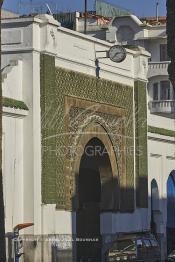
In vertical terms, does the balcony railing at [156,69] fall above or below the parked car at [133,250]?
above

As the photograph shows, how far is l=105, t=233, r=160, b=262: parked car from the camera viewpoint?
3659 centimetres

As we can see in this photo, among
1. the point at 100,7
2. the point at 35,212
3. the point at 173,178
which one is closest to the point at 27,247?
the point at 35,212

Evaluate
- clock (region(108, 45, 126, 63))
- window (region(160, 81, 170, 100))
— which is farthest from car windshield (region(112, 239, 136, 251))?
window (region(160, 81, 170, 100))

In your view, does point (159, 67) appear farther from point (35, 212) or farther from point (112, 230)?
point (35, 212)

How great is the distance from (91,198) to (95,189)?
1.30ft

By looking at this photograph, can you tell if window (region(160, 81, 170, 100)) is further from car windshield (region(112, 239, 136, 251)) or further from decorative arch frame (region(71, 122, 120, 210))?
car windshield (region(112, 239, 136, 251))

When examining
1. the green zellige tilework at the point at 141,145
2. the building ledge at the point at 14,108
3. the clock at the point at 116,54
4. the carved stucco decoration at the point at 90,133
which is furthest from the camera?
the green zellige tilework at the point at 141,145

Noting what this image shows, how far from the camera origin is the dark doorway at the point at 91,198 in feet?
135

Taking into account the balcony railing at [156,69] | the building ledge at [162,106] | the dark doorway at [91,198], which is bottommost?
the dark doorway at [91,198]

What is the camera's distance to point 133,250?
36.8 meters

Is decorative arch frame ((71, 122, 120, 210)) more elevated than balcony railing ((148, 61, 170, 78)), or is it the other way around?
balcony railing ((148, 61, 170, 78))

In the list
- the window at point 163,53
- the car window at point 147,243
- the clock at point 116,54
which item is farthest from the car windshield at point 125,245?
the window at point 163,53

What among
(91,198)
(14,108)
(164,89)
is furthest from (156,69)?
(14,108)

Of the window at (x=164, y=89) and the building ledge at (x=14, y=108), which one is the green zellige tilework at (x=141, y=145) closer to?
the building ledge at (x=14, y=108)
